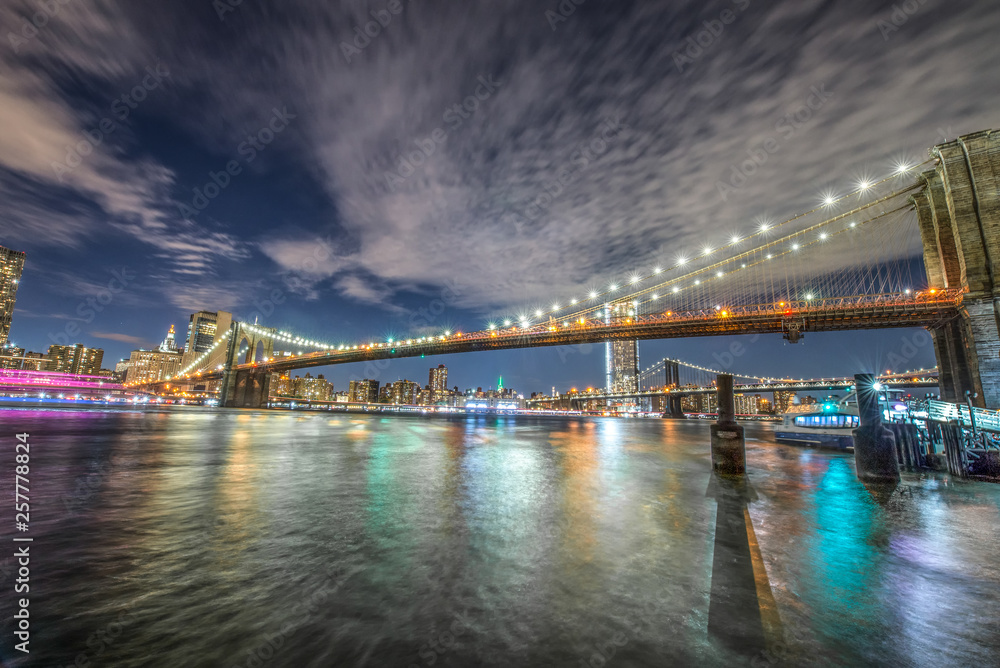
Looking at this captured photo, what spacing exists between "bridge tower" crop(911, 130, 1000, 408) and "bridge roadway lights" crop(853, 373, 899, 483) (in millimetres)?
17427

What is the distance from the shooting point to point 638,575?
4.43 metres

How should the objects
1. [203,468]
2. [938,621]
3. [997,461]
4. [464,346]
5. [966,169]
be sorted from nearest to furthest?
[938,621], [203,468], [997,461], [966,169], [464,346]

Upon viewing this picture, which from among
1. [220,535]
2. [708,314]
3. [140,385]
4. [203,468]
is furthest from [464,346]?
[140,385]

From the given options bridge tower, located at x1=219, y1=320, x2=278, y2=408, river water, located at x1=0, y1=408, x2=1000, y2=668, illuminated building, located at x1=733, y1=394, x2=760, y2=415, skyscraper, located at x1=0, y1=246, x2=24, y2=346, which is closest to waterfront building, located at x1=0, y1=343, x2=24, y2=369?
skyscraper, located at x1=0, y1=246, x2=24, y2=346

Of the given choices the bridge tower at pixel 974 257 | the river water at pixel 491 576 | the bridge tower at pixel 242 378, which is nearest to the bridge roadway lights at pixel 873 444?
the river water at pixel 491 576

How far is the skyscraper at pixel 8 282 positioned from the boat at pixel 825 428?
187140mm

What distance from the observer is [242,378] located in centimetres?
8294

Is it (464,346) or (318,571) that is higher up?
(464,346)

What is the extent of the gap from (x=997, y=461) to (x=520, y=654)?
18.1 metres

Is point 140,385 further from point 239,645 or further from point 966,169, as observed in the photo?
point 966,169

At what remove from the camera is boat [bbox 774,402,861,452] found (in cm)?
2459

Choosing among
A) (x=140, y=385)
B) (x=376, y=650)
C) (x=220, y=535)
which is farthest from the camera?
(x=140, y=385)

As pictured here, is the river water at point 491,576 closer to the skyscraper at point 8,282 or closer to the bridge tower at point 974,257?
the bridge tower at point 974,257

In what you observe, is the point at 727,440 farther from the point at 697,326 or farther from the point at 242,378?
the point at 242,378
